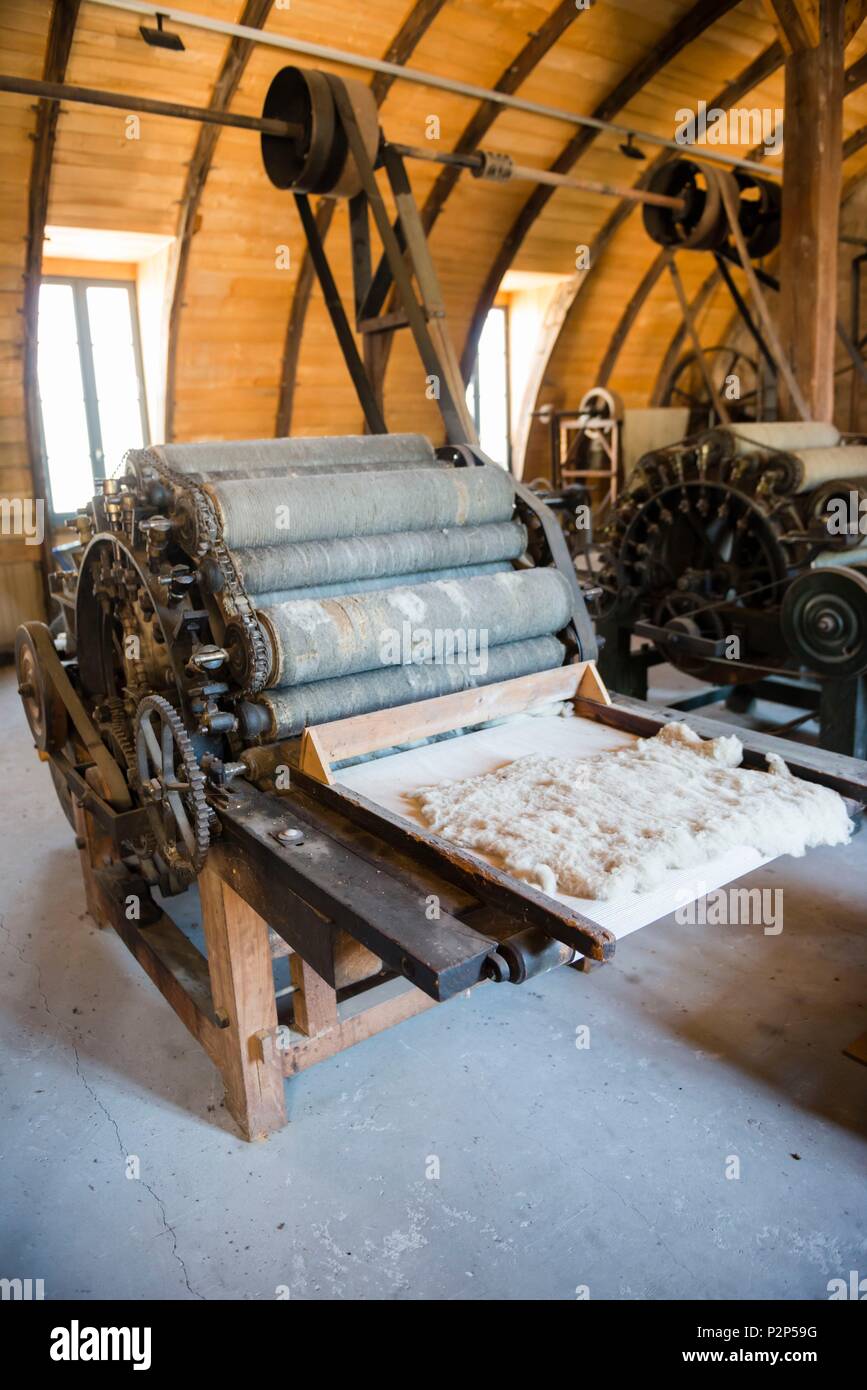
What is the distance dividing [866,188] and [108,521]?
11493 millimetres

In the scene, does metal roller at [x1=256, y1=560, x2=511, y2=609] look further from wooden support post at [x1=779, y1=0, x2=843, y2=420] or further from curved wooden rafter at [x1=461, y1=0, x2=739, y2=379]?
curved wooden rafter at [x1=461, y1=0, x2=739, y2=379]

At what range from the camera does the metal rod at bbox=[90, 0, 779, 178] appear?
226 inches

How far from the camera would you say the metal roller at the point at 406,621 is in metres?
2.41

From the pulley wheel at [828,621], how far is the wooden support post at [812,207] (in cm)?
187

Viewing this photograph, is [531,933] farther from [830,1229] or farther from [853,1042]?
[853,1042]

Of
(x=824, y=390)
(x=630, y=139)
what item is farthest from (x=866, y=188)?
(x=824, y=390)

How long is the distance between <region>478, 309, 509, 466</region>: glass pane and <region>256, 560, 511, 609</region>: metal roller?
8.12 m

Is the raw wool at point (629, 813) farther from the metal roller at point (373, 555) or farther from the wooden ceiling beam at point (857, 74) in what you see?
the wooden ceiling beam at point (857, 74)

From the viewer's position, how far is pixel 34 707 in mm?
3562

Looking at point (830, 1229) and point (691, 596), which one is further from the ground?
point (691, 596)

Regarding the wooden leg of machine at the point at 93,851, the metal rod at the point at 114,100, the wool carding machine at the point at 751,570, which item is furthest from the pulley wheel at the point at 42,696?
the wool carding machine at the point at 751,570

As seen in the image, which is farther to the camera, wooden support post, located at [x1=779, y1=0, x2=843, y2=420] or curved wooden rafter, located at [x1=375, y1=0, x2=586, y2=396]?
curved wooden rafter, located at [x1=375, y1=0, x2=586, y2=396]

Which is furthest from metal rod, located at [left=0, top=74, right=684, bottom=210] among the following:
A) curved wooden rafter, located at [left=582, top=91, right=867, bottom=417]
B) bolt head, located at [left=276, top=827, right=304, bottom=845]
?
curved wooden rafter, located at [left=582, top=91, right=867, bottom=417]

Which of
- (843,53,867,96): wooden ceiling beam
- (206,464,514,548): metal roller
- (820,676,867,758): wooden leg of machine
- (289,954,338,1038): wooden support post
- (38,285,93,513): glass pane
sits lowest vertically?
(289,954,338,1038): wooden support post
